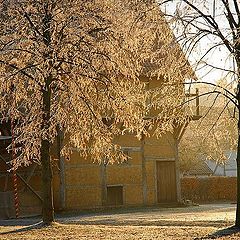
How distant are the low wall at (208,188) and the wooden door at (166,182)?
8850 millimetres

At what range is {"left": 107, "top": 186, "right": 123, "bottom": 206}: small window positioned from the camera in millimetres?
25297

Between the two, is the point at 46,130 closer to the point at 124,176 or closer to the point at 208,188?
the point at 124,176

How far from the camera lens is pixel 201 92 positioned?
13.1 meters

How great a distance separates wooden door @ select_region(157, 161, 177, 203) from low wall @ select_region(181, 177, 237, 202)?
8.85 meters

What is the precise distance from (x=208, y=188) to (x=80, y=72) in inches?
981

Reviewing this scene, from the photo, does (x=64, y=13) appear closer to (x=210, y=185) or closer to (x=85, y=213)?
(x=85, y=213)

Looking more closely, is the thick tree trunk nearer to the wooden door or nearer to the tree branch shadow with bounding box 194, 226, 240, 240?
the tree branch shadow with bounding box 194, 226, 240, 240

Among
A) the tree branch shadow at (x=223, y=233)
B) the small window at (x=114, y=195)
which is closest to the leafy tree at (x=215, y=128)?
the tree branch shadow at (x=223, y=233)

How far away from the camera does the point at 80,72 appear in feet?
44.8

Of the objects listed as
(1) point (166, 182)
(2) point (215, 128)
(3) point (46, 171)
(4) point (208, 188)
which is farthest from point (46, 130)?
(4) point (208, 188)

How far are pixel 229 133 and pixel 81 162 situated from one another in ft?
41.3

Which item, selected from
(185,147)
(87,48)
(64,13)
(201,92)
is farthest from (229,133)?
(185,147)

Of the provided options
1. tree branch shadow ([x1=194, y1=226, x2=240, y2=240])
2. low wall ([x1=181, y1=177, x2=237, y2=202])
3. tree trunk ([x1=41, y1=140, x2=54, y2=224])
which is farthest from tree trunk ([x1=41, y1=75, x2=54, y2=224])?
low wall ([x1=181, y1=177, x2=237, y2=202])

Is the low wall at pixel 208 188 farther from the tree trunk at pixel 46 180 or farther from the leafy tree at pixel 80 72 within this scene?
the leafy tree at pixel 80 72
